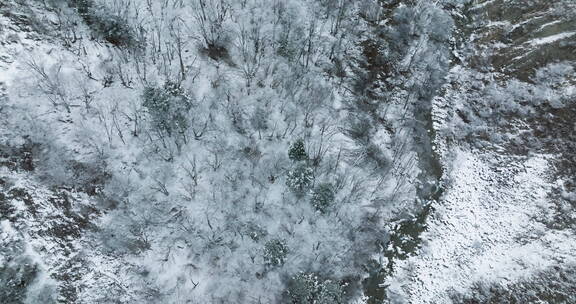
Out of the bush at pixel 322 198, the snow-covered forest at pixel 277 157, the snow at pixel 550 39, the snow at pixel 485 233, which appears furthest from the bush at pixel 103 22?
the snow at pixel 550 39

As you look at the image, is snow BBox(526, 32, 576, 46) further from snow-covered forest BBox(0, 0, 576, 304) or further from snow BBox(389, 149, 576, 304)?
snow BBox(389, 149, 576, 304)

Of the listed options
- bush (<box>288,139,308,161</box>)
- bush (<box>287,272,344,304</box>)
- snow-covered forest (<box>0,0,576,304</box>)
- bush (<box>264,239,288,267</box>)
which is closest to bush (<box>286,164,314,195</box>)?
snow-covered forest (<box>0,0,576,304</box>)

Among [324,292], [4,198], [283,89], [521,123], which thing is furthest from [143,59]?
[521,123]

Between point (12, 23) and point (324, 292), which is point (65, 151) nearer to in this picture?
point (12, 23)

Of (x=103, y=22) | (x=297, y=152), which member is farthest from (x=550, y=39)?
(x=103, y=22)

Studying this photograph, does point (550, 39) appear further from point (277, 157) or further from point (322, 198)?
point (277, 157)
